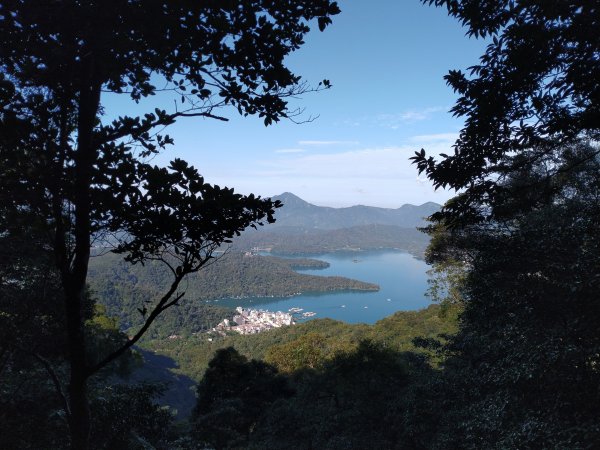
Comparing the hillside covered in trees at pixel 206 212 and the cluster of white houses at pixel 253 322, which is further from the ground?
the hillside covered in trees at pixel 206 212

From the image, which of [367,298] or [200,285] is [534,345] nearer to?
[367,298]

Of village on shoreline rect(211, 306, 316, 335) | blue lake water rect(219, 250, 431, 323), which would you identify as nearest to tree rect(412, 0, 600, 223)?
village on shoreline rect(211, 306, 316, 335)

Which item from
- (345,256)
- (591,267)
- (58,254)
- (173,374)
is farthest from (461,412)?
(345,256)

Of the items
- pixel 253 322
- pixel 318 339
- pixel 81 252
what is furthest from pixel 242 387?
pixel 253 322

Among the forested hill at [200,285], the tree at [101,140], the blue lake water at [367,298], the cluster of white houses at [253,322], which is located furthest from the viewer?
the blue lake water at [367,298]

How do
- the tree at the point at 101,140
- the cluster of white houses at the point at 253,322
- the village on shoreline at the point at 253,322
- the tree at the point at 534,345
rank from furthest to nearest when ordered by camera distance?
the cluster of white houses at the point at 253,322
the village on shoreline at the point at 253,322
the tree at the point at 534,345
the tree at the point at 101,140

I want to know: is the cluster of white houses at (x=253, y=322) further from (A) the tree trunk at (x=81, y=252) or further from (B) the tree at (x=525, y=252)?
(A) the tree trunk at (x=81, y=252)

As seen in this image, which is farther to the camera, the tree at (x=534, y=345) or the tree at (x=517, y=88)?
the tree at (x=534, y=345)

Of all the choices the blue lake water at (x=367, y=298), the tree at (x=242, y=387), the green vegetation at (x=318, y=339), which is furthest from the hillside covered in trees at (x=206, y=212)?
the blue lake water at (x=367, y=298)
